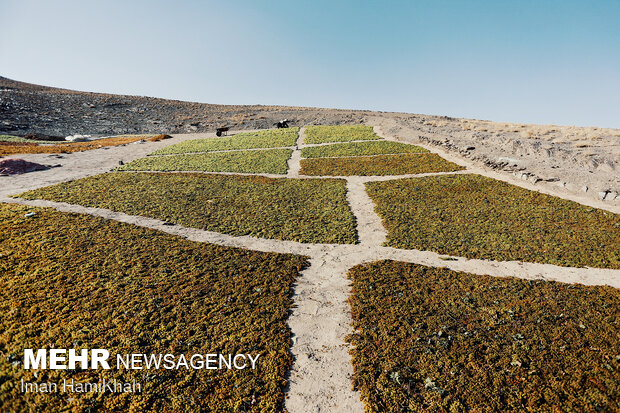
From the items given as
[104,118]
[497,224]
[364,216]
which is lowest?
[364,216]

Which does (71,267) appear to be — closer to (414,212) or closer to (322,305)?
(322,305)

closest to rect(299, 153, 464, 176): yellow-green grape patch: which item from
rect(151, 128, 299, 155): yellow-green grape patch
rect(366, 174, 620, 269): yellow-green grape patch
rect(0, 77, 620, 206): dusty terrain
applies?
rect(0, 77, 620, 206): dusty terrain

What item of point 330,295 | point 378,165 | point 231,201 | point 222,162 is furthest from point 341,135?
point 330,295

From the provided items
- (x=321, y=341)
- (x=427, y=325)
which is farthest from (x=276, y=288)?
(x=427, y=325)

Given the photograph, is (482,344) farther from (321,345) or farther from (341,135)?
(341,135)

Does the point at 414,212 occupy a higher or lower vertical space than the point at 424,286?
higher

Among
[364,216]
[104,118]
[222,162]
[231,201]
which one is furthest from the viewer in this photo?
[104,118]
